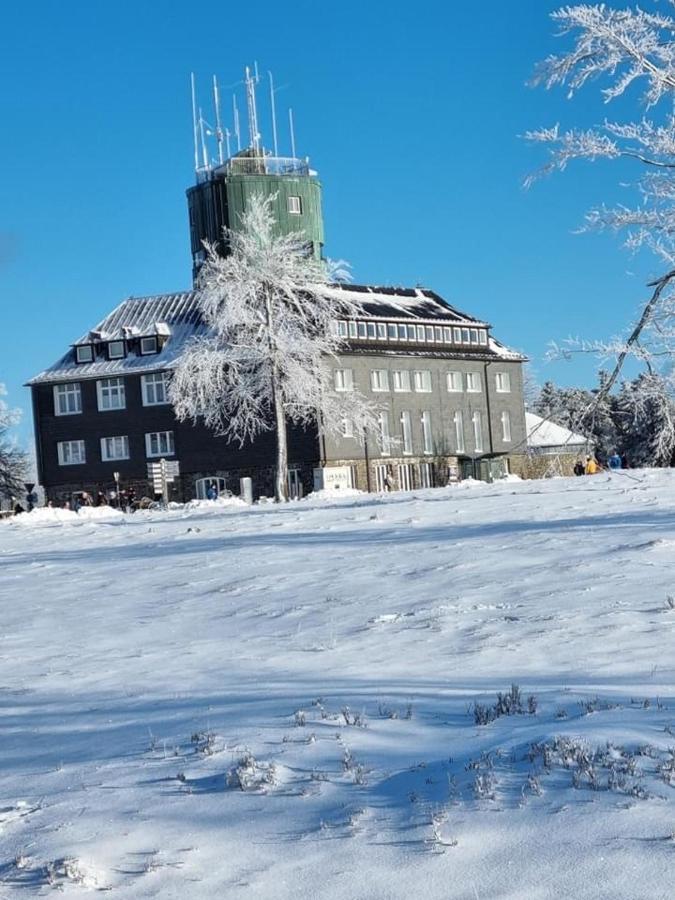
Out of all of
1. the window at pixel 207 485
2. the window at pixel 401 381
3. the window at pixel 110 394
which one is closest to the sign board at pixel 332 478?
the window at pixel 207 485

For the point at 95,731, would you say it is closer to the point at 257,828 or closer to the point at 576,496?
the point at 257,828

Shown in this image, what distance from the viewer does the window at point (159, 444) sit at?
70.2 metres

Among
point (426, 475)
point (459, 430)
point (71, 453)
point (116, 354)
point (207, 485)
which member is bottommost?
point (426, 475)

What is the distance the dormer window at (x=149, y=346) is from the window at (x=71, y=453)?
6618mm

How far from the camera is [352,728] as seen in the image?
7.47 m

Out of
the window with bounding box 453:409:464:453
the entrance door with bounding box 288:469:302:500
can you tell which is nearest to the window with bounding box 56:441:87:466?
the entrance door with bounding box 288:469:302:500

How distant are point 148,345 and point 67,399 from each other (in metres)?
6.12

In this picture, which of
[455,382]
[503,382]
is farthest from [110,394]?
[503,382]

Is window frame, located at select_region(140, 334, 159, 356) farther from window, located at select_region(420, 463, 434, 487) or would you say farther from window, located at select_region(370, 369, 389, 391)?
window, located at select_region(420, 463, 434, 487)

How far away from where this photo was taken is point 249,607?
46.1 feet

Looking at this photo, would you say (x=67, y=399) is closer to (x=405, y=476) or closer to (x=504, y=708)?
(x=405, y=476)

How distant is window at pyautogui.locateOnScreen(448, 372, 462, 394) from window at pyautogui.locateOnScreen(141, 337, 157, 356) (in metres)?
18.1

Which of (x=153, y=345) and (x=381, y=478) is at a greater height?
(x=153, y=345)

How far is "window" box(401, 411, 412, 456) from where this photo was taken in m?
71.4
